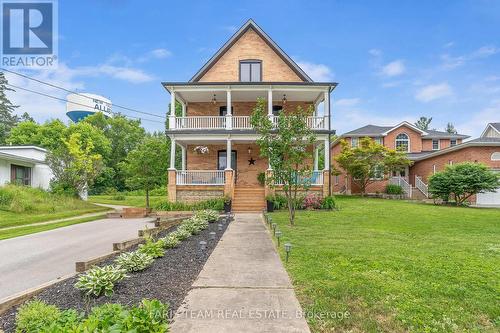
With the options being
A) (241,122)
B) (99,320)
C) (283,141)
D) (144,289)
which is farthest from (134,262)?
(241,122)

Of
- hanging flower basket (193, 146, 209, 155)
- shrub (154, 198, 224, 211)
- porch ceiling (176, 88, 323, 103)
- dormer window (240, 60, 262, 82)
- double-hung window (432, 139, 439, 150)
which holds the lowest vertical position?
shrub (154, 198, 224, 211)

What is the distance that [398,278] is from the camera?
15.6ft

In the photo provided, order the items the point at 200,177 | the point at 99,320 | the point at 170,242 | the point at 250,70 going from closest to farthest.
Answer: the point at 99,320, the point at 170,242, the point at 200,177, the point at 250,70

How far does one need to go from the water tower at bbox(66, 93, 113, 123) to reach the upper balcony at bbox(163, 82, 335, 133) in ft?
133

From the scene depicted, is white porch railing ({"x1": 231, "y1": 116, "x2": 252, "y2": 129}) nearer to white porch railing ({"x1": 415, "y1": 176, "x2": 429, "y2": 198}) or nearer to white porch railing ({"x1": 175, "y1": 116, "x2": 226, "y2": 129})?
white porch railing ({"x1": 175, "y1": 116, "x2": 226, "y2": 129})

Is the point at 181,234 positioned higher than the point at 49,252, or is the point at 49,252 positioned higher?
the point at 181,234

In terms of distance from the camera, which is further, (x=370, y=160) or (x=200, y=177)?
(x=370, y=160)

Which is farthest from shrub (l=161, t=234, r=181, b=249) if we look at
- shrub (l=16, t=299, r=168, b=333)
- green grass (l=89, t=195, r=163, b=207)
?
green grass (l=89, t=195, r=163, b=207)

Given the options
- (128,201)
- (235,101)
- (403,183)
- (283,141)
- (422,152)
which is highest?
(235,101)

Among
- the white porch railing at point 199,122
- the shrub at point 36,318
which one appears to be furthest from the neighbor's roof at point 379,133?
the shrub at point 36,318

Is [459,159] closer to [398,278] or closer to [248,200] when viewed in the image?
[248,200]

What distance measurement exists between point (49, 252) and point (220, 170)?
10618mm

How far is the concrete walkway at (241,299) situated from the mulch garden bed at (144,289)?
0.65 ft

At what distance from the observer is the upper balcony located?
16984 mm
